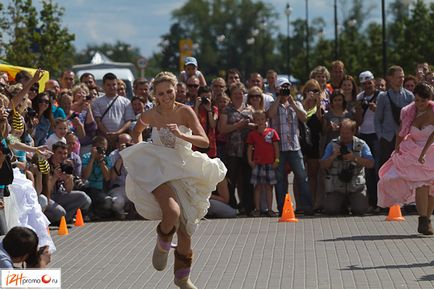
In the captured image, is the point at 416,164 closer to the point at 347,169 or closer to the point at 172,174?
→ the point at 347,169

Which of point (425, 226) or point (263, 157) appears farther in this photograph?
point (263, 157)

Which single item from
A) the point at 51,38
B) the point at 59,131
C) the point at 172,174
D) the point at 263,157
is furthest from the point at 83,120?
the point at 51,38

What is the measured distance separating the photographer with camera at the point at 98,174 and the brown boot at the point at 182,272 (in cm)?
846

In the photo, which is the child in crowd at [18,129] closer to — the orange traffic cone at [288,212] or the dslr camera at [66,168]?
the dslr camera at [66,168]

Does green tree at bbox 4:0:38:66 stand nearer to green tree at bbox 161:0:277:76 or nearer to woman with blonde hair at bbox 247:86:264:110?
woman with blonde hair at bbox 247:86:264:110

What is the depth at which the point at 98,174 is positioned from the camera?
2003 centimetres

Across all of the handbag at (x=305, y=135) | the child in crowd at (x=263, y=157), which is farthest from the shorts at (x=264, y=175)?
the handbag at (x=305, y=135)

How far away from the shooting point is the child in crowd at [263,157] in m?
20.1

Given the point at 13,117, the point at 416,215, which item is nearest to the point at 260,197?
the point at 416,215

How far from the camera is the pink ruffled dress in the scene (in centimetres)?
1669

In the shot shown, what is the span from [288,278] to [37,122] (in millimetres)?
7595

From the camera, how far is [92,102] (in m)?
20.9

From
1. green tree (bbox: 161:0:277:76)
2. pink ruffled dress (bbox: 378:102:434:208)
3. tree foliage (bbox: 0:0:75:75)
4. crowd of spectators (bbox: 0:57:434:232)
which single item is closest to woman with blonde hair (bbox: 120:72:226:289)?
pink ruffled dress (bbox: 378:102:434:208)

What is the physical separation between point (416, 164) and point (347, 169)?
10.1ft
